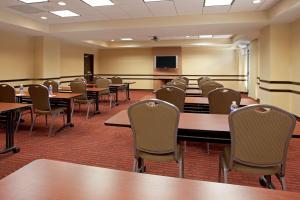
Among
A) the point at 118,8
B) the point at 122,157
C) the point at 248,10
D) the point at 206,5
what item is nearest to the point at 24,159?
the point at 122,157

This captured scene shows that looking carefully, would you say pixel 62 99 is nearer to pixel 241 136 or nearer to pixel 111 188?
pixel 241 136

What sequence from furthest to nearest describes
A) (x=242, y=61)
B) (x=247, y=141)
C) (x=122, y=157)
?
(x=242, y=61)
(x=122, y=157)
(x=247, y=141)

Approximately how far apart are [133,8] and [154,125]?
451 cm

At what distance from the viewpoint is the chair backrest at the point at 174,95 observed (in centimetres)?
365

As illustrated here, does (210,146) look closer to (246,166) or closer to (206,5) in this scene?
(246,166)

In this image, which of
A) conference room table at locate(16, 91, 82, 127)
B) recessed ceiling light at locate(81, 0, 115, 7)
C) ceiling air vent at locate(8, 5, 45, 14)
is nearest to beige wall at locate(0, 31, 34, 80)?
ceiling air vent at locate(8, 5, 45, 14)

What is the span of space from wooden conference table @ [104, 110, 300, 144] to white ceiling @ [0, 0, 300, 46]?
369cm

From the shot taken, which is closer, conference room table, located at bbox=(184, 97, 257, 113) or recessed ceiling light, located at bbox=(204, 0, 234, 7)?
conference room table, located at bbox=(184, 97, 257, 113)

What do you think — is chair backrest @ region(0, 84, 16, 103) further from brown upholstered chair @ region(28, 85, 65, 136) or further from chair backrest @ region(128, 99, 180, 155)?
chair backrest @ region(128, 99, 180, 155)

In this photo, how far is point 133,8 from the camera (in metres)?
5.81

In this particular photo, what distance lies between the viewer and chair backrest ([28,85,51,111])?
430cm

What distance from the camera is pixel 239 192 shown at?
0.91 meters

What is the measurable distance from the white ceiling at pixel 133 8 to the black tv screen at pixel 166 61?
242 inches

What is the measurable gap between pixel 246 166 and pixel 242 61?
35.9ft
